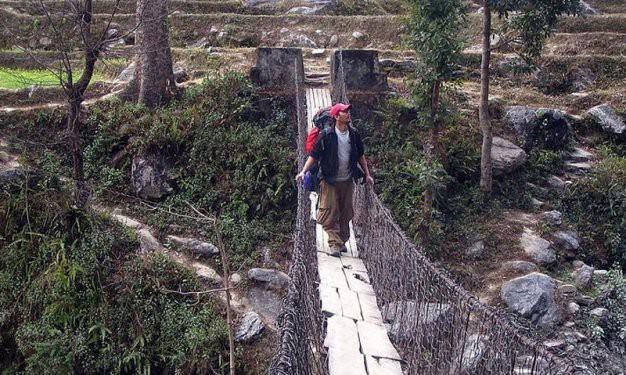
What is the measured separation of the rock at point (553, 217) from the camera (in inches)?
247

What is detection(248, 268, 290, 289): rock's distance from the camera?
569cm

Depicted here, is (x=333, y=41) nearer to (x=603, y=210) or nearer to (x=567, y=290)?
(x=603, y=210)

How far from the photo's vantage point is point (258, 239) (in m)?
6.30

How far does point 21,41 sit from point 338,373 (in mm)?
10223

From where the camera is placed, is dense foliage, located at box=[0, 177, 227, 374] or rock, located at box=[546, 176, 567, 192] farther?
rock, located at box=[546, 176, 567, 192]

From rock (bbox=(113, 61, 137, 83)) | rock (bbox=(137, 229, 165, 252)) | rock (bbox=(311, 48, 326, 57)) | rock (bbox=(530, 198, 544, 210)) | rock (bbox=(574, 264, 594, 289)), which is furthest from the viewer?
rock (bbox=(311, 48, 326, 57))

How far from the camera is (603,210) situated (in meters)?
6.41

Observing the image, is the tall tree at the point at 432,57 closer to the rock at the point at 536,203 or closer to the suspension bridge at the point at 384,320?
the rock at the point at 536,203

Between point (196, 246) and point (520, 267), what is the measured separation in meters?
3.24

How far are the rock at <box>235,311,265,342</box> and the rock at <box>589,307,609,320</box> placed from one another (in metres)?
2.86

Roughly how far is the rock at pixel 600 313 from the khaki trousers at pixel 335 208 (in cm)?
232

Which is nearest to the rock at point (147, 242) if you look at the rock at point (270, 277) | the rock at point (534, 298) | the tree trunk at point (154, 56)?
the rock at point (270, 277)

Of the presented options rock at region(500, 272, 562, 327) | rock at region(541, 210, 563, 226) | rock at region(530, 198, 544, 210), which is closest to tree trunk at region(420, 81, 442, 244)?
rock at region(500, 272, 562, 327)

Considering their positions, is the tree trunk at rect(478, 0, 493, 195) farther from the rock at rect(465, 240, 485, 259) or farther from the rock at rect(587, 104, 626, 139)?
the rock at rect(587, 104, 626, 139)
